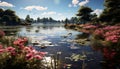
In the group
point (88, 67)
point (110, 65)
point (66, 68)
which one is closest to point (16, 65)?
point (66, 68)

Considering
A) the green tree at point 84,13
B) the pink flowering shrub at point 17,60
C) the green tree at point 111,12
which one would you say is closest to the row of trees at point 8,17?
the green tree at point 84,13

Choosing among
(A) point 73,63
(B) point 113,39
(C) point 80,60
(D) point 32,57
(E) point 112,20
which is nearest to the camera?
(D) point 32,57

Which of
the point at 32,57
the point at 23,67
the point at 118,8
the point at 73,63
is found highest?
the point at 118,8

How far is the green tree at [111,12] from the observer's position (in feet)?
122

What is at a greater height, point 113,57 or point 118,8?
point 118,8

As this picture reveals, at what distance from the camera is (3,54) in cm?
800

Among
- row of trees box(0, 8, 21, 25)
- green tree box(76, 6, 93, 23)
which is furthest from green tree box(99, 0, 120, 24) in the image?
row of trees box(0, 8, 21, 25)

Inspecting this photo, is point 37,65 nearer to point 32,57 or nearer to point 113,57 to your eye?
point 32,57

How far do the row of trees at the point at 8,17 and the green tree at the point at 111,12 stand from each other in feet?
289

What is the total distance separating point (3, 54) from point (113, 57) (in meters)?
8.04

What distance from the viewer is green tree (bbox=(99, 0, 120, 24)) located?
37.2 meters

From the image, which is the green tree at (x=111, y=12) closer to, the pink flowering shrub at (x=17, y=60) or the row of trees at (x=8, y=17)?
the pink flowering shrub at (x=17, y=60)

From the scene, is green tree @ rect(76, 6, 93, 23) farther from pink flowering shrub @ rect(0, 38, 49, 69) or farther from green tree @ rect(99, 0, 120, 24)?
pink flowering shrub @ rect(0, 38, 49, 69)

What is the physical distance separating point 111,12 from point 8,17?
92.5 metres
